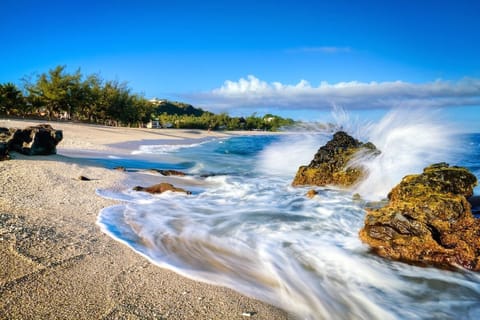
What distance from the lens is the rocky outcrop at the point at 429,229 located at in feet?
13.3

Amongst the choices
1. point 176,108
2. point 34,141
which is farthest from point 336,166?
point 176,108

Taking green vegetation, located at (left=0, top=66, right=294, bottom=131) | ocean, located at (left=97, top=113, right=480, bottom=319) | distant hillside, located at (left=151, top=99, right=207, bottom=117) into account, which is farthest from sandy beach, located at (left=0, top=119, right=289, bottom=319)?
distant hillside, located at (left=151, top=99, right=207, bottom=117)

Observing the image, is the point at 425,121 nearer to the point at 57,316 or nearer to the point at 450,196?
the point at 450,196

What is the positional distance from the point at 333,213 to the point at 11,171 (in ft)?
20.7

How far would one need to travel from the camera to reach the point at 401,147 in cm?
918

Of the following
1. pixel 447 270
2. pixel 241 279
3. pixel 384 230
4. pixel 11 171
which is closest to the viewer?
pixel 241 279

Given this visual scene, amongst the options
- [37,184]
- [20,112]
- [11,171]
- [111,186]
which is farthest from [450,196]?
[20,112]

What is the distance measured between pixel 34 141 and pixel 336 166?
8187mm

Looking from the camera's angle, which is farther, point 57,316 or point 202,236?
point 202,236

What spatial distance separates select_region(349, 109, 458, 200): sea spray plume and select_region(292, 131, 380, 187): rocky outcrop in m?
0.19

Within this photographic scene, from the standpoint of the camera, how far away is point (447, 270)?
12.6 feet

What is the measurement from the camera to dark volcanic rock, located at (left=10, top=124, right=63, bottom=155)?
8913 mm

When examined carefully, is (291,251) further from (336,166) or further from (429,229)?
(336,166)

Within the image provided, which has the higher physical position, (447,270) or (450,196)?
(450,196)
